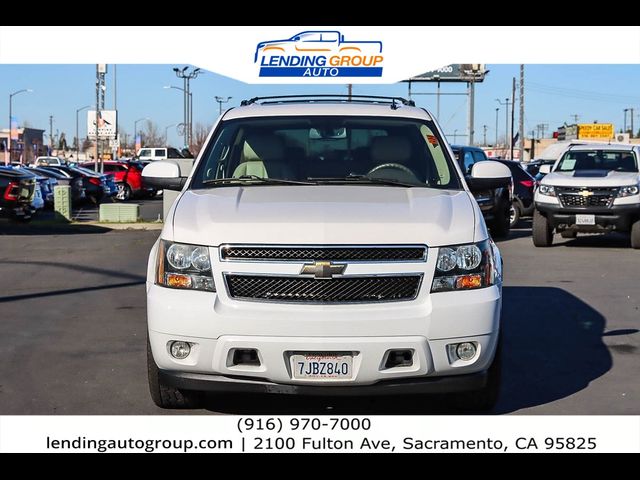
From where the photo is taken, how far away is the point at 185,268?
205 inches

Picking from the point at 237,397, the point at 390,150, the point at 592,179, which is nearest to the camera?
the point at 237,397

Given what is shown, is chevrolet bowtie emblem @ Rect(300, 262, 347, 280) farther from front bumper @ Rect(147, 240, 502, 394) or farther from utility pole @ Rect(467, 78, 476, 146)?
utility pole @ Rect(467, 78, 476, 146)

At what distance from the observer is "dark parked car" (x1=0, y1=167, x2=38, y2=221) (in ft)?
65.6

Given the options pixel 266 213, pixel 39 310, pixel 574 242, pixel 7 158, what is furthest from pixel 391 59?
pixel 7 158

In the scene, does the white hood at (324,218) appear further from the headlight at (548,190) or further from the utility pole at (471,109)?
the utility pole at (471,109)

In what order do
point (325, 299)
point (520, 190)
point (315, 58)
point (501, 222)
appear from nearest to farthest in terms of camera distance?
point (325, 299), point (501, 222), point (520, 190), point (315, 58)

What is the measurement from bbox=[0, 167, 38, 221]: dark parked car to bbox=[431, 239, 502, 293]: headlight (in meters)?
16.4

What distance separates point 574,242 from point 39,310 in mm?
11511

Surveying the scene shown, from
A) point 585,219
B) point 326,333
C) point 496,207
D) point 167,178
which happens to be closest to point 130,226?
point 496,207

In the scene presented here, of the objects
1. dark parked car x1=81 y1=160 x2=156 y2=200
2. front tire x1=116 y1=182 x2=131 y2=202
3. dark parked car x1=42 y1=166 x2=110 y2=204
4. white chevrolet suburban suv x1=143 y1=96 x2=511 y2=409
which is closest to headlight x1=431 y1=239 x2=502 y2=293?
white chevrolet suburban suv x1=143 y1=96 x2=511 y2=409

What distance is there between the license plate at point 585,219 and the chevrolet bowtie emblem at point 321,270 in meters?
12.3

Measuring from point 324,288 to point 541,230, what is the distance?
12.5 m

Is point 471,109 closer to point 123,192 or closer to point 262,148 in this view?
point 123,192

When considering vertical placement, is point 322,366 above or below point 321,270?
below
